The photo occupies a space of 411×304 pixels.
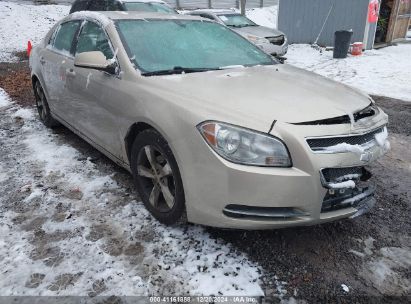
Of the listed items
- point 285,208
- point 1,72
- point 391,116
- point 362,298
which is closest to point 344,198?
point 285,208

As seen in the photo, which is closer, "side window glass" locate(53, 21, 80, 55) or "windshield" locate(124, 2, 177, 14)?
"side window glass" locate(53, 21, 80, 55)

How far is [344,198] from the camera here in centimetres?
249

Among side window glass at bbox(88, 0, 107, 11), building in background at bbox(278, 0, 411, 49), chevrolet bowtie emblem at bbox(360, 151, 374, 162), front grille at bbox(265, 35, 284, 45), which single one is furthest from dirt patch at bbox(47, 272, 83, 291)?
building in background at bbox(278, 0, 411, 49)

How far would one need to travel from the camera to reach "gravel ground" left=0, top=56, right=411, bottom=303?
93.1 inches

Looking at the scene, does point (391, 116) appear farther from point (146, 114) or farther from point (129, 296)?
point (129, 296)

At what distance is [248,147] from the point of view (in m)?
2.30

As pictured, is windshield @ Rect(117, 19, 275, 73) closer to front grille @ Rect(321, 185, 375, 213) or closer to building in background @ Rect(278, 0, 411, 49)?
front grille @ Rect(321, 185, 375, 213)

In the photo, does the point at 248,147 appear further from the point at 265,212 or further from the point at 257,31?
the point at 257,31

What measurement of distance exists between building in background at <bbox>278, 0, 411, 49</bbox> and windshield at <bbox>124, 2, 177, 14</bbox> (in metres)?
6.09

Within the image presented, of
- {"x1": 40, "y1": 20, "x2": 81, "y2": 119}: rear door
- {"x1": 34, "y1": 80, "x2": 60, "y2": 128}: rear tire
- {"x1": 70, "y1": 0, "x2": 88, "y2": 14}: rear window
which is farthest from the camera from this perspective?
{"x1": 70, "y1": 0, "x2": 88, "y2": 14}: rear window

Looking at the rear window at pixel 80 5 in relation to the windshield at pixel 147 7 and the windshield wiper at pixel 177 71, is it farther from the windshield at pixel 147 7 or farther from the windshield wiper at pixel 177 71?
the windshield wiper at pixel 177 71

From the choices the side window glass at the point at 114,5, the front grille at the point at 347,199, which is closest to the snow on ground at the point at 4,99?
the side window glass at the point at 114,5

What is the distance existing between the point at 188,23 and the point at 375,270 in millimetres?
2804

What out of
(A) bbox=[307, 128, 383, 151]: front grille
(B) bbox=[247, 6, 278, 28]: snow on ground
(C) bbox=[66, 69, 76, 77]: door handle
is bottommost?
(B) bbox=[247, 6, 278, 28]: snow on ground
